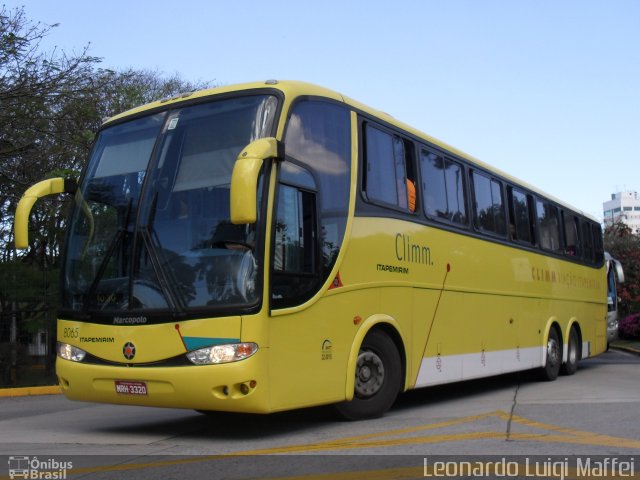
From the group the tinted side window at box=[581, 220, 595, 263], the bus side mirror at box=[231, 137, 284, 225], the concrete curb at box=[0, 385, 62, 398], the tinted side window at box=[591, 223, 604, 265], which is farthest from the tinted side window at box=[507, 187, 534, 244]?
Answer: the concrete curb at box=[0, 385, 62, 398]

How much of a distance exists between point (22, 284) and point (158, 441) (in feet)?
37.6

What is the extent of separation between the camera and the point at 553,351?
1484 cm

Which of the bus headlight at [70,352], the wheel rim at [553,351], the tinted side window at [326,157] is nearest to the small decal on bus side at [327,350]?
the tinted side window at [326,157]

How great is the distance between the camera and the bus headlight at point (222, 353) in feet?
22.8

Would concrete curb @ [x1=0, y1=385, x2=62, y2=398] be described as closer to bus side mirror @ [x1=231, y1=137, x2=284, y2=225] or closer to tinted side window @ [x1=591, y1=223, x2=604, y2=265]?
bus side mirror @ [x1=231, y1=137, x2=284, y2=225]

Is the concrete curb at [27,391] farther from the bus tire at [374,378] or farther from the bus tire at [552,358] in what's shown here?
the bus tire at [552,358]

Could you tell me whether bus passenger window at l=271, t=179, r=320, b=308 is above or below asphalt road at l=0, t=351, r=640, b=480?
above

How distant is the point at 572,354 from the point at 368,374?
29.0ft

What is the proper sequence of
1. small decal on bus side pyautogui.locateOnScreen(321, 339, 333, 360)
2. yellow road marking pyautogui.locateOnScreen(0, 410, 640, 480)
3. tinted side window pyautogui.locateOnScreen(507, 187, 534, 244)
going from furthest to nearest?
1. tinted side window pyautogui.locateOnScreen(507, 187, 534, 244)
2. small decal on bus side pyautogui.locateOnScreen(321, 339, 333, 360)
3. yellow road marking pyautogui.locateOnScreen(0, 410, 640, 480)

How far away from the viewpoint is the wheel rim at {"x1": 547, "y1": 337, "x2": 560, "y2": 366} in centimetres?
1459

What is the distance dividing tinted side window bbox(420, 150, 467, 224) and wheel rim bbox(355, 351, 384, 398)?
2391 mm

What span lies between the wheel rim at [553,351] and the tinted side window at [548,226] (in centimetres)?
176
